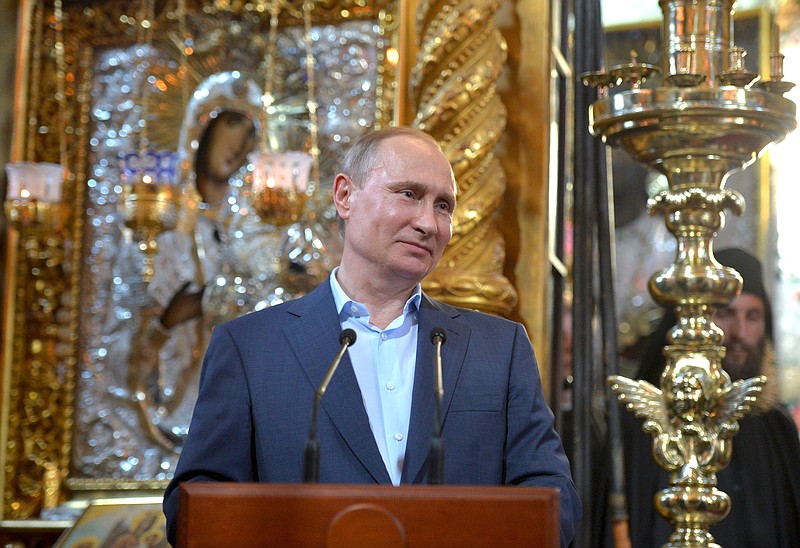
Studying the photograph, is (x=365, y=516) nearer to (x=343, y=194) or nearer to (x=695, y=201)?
(x=343, y=194)

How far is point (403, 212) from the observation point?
7.24 ft

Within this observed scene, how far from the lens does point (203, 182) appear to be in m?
4.18

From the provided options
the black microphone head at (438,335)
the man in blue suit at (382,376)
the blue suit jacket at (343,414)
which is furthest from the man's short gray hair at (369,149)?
the black microphone head at (438,335)

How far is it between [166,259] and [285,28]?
A: 0.93 metres

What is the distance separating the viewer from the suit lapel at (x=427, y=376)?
207 cm

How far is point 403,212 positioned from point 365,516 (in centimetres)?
80

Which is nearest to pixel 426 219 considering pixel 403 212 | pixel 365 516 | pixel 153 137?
pixel 403 212

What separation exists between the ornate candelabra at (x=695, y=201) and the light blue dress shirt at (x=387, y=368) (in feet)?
2.39

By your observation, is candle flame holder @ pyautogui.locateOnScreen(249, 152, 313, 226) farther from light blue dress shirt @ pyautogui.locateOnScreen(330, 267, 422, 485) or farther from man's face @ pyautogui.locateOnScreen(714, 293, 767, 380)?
man's face @ pyautogui.locateOnScreen(714, 293, 767, 380)

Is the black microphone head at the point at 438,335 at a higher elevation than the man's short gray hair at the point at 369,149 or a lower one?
lower

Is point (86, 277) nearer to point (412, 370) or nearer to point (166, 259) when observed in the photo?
point (166, 259)

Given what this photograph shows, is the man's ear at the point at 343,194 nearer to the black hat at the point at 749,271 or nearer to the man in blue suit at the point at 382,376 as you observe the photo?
the man in blue suit at the point at 382,376

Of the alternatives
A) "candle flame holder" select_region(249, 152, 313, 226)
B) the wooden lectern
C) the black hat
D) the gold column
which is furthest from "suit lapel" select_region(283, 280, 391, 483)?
the black hat

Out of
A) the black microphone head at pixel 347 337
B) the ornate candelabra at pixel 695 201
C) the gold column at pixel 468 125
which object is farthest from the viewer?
the gold column at pixel 468 125
